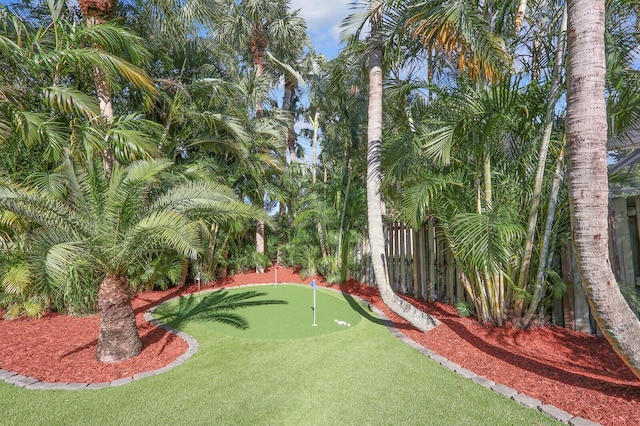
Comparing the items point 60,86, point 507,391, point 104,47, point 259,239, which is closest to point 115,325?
point 60,86

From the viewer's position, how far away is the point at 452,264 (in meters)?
5.68

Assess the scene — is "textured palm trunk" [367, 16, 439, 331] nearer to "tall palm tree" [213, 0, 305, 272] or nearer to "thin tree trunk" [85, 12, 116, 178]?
"thin tree trunk" [85, 12, 116, 178]

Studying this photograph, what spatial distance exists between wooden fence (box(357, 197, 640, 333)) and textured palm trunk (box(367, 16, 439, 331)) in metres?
1.22

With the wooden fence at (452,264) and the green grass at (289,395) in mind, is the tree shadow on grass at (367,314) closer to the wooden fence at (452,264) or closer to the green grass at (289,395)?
the green grass at (289,395)

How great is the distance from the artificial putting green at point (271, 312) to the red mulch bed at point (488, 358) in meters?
0.77

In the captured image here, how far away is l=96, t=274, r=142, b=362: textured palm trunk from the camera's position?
13.5ft

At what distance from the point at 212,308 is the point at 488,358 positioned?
5.12 metres

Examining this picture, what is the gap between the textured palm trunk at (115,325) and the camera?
411 cm

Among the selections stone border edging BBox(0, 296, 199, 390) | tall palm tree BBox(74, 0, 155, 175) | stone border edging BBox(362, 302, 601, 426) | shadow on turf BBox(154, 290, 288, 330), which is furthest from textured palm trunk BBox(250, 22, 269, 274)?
stone border edging BBox(362, 302, 601, 426)

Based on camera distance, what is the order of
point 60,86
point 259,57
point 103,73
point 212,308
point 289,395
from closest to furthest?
point 289,395, point 60,86, point 103,73, point 212,308, point 259,57

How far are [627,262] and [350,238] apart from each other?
5.82 meters

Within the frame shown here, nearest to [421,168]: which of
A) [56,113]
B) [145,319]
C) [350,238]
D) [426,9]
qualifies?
[426,9]

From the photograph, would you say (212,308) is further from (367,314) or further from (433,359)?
(433,359)

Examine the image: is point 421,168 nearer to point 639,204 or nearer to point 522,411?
point 639,204
